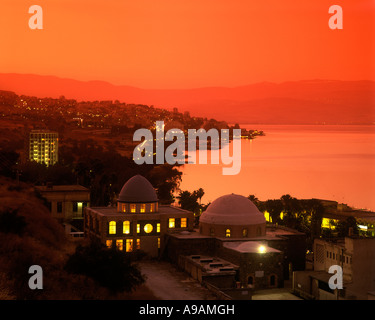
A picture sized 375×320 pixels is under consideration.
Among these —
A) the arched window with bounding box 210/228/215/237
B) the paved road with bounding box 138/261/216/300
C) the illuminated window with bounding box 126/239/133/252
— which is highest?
the arched window with bounding box 210/228/215/237

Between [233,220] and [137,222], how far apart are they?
4.66 metres

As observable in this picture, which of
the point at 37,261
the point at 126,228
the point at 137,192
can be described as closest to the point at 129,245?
the point at 126,228

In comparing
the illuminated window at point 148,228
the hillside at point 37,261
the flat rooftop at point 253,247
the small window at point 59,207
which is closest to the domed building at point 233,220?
the flat rooftop at point 253,247

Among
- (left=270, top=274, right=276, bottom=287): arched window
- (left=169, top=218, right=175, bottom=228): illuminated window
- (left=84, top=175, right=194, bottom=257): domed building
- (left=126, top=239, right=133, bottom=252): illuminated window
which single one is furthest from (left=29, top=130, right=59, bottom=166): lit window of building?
(left=270, top=274, right=276, bottom=287): arched window

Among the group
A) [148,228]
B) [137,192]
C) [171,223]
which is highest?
[137,192]

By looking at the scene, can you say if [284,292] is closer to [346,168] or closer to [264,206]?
[264,206]

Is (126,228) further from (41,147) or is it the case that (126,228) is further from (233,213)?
(41,147)

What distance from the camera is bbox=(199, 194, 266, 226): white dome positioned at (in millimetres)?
31781

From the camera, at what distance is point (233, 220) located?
31.8m

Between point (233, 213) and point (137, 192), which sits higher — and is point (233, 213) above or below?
below

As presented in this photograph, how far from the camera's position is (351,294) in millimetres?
28516

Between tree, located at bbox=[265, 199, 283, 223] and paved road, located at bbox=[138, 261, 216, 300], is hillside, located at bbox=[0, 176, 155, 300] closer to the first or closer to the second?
paved road, located at bbox=[138, 261, 216, 300]

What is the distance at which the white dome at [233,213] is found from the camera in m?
31.8

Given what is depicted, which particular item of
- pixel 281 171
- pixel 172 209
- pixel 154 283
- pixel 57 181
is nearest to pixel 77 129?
pixel 281 171
